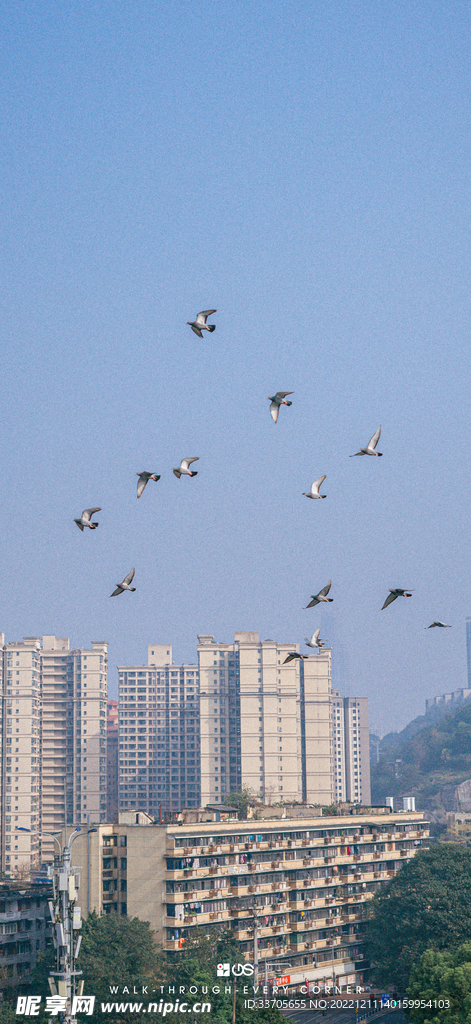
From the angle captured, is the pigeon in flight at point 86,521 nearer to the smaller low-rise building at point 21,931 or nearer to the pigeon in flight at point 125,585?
the pigeon in flight at point 125,585

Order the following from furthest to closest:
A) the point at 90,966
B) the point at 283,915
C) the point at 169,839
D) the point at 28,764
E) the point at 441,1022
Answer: the point at 28,764 < the point at 283,915 < the point at 169,839 < the point at 90,966 < the point at 441,1022

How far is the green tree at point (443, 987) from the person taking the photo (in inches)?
1775

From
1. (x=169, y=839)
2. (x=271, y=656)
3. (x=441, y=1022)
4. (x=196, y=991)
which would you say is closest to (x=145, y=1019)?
(x=196, y=991)

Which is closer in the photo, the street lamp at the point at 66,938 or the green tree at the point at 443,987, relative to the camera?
the street lamp at the point at 66,938

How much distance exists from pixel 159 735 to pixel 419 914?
290 ft

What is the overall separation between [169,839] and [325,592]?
43287 millimetres

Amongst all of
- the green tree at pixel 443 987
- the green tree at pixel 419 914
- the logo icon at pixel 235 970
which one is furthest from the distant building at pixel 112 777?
the green tree at pixel 443 987

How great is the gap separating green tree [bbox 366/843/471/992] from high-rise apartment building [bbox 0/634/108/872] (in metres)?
67.7

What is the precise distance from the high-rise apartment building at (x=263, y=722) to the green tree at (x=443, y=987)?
254 ft

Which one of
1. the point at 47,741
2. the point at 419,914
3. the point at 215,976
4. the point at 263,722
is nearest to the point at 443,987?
the point at 215,976

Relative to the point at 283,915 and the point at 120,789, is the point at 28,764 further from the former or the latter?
the point at 283,915

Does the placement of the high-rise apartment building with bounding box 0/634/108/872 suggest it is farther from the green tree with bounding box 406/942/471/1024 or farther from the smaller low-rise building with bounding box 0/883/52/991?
the green tree with bounding box 406/942/471/1024

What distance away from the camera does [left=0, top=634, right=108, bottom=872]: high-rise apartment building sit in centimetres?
13288

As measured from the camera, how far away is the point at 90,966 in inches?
2174
